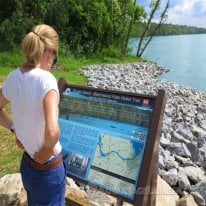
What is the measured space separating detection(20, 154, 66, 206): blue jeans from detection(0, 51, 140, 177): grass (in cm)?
221

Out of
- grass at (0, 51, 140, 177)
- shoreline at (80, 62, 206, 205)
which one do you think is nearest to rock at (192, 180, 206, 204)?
shoreline at (80, 62, 206, 205)

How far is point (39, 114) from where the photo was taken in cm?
267

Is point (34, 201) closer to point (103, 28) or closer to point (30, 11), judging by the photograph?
point (30, 11)

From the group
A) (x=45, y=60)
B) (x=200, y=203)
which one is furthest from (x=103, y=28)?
(x=45, y=60)

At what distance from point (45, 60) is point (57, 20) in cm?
2030

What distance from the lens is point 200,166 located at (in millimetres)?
6512

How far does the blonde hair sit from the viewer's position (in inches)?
103

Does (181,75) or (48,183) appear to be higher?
(48,183)

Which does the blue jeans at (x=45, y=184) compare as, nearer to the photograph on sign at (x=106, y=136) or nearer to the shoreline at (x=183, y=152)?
the photograph on sign at (x=106, y=136)

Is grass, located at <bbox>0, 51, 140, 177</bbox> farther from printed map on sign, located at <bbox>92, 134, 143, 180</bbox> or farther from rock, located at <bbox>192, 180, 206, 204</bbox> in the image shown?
rock, located at <bbox>192, 180, 206, 204</bbox>

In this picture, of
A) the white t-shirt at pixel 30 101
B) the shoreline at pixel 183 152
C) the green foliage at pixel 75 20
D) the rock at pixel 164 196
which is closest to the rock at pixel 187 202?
the rock at pixel 164 196

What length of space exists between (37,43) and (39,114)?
0.44 metres

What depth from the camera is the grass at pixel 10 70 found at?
546 cm

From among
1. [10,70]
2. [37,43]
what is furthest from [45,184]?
[10,70]
